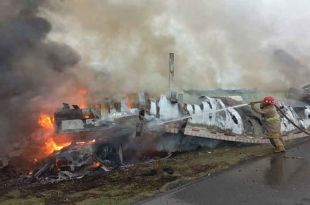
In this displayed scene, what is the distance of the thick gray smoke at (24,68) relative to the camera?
8.55 meters

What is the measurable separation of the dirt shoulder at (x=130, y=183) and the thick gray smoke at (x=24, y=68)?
238cm

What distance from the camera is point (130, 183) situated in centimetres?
661

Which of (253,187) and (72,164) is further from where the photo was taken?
(72,164)

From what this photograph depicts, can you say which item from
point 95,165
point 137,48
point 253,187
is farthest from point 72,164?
point 137,48

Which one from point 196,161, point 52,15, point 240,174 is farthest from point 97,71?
point 240,174

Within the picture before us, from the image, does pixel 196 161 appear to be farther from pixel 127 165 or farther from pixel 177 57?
pixel 177 57

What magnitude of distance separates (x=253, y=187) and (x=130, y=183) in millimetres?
1935

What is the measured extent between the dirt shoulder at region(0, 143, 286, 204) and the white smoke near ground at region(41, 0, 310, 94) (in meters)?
3.28

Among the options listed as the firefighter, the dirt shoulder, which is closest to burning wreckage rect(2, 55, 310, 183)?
the dirt shoulder

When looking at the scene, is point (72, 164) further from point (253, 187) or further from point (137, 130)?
point (253, 187)

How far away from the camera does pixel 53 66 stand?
31.1ft

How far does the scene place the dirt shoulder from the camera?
19.2 feet

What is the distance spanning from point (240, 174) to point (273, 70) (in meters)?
7.61

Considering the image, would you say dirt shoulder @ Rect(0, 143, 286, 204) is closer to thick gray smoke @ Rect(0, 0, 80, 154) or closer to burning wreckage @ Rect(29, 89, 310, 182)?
burning wreckage @ Rect(29, 89, 310, 182)
